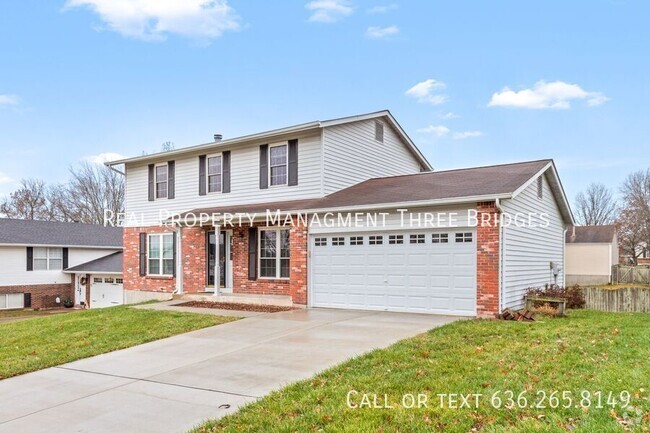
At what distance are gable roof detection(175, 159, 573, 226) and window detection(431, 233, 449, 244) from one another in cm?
88

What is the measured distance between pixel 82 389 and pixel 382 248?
828 centimetres

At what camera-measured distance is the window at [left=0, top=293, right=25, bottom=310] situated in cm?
2688

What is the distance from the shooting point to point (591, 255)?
3225 cm

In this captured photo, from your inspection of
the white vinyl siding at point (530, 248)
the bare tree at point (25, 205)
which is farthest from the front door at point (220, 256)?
the bare tree at point (25, 205)

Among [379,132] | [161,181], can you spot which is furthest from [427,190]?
[161,181]

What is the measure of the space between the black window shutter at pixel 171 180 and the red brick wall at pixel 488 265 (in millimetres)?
12300

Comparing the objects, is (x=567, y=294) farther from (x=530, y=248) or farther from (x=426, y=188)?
(x=426, y=188)

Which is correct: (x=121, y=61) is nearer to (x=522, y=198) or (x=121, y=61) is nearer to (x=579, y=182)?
(x=522, y=198)

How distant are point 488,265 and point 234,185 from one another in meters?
9.57

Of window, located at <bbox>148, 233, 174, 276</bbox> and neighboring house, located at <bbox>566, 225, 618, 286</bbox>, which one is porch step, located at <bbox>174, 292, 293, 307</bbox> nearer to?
window, located at <bbox>148, 233, 174, 276</bbox>

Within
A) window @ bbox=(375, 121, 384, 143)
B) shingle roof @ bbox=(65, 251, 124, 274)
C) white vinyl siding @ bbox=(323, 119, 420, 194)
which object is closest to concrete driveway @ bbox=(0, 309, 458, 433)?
white vinyl siding @ bbox=(323, 119, 420, 194)

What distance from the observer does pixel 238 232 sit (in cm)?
1670

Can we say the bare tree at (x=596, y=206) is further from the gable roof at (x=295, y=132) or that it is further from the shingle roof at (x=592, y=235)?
the gable roof at (x=295, y=132)

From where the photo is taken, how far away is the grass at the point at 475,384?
449 cm
